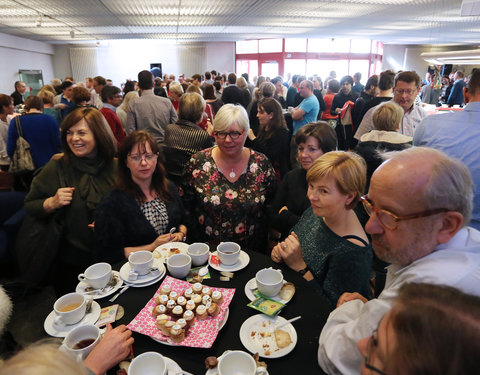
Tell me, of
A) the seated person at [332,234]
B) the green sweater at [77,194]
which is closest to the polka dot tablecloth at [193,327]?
the seated person at [332,234]

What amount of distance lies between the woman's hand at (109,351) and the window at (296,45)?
16.7 m

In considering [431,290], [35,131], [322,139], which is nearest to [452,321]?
[431,290]

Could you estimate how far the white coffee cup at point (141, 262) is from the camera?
59.4 inches

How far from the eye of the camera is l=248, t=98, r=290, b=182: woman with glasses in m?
3.53

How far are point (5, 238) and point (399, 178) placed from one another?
3.35 meters

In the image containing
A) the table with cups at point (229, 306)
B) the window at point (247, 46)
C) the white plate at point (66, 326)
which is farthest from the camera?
the window at point (247, 46)

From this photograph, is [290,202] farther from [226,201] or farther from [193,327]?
[193,327]

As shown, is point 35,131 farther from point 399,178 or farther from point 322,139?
point 399,178

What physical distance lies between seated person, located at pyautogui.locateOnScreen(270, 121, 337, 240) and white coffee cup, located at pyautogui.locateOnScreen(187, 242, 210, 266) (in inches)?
26.8

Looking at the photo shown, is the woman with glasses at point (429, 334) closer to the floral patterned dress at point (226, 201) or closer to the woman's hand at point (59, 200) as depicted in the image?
the floral patterned dress at point (226, 201)

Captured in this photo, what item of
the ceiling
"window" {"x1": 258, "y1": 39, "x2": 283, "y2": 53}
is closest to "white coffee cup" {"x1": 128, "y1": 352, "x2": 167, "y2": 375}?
the ceiling

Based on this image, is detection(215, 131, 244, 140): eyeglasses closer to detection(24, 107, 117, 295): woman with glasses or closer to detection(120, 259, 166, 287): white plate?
detection(24, 107, 117, 295): woman with glasses

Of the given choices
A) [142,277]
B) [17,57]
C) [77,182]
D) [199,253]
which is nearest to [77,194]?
[77,182]

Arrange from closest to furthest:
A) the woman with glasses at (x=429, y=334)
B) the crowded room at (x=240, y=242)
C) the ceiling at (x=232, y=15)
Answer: the woman with glasses at (x=429, y=334) → the crowded room at (x=240, y=242) → the ceiling at (x=232, y=15)
